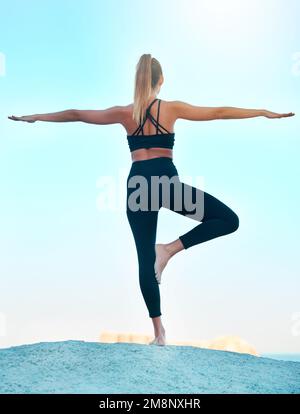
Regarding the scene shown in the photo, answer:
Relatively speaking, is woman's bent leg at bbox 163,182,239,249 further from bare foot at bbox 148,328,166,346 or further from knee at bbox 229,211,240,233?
bare foot at bbox 148,328,166,346

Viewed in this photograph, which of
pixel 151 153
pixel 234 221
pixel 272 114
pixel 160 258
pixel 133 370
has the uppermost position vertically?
pixel 272 114

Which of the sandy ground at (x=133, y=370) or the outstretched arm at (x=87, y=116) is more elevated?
the outstretched arm at (x=87, y=116)

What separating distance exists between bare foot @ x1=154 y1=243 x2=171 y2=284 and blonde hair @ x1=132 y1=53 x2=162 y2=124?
155cm

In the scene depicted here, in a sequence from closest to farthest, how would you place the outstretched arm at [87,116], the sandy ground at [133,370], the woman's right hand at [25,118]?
the sandy ground at [133,370]
the outstretched arm at [87,116]
the woman's right hand at [25,118]

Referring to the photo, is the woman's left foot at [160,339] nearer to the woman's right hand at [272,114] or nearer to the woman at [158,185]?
the woman at [158,185]

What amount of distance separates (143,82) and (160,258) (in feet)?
7.04

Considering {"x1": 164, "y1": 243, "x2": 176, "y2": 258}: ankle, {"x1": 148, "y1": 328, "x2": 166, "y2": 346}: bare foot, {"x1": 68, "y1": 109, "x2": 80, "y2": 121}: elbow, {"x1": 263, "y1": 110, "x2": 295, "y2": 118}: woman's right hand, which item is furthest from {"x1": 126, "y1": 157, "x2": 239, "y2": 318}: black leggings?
{"x1": 263, "y1": 110, "x2": 295, "y2": 118}: woman's right hand

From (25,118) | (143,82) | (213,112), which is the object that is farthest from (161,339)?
(25,118)

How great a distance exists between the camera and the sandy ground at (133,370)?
20.3ft

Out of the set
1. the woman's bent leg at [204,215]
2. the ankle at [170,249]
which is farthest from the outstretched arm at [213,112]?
the ankle at [170,249]

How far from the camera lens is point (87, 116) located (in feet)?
23.9

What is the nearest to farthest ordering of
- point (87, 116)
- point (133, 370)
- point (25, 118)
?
1. point (133, 370)
2. point (87, 116)
3. point (25, 118)

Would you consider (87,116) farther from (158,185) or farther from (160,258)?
(160,258)
